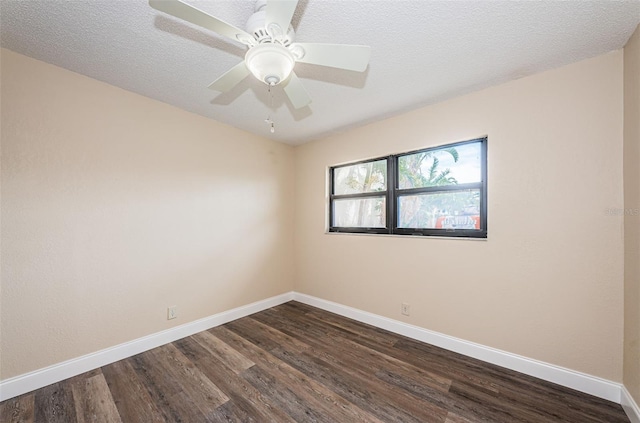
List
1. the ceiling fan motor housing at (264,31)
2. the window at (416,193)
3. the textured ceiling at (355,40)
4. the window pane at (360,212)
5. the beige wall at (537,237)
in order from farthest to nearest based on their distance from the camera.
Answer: the window pane at (360,212)
the window at (416,193)
the beige wall at (537,237)
the textured ceiling at (355,40)
the ceiling fan motor housing at (264,31)

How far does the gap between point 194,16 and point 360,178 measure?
2551mm

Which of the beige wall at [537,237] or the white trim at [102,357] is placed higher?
the beige wall at [537,237]

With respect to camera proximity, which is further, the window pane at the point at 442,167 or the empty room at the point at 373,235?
the window pane at the point at 442,167

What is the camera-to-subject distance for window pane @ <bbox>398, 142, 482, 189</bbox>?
2.38 m

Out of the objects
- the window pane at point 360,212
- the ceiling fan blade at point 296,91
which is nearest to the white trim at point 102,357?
the window pane at point 360,212

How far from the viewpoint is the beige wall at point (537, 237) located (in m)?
1.75

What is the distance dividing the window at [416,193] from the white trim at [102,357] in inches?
75.5

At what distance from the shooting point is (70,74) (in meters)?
2.02

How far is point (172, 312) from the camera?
259 cm

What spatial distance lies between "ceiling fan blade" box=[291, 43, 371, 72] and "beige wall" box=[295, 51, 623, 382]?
1.10 meters

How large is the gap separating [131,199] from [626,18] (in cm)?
383

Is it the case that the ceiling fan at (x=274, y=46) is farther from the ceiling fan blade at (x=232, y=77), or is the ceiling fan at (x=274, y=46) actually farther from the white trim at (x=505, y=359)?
the white trim at (x=505, y=359)

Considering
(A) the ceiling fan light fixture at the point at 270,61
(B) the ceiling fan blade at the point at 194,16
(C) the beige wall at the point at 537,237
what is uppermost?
(B) the ceiling fan blade at the point at 194,16

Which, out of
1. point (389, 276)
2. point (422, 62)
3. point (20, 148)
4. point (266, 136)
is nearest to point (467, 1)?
point (422, 62)
